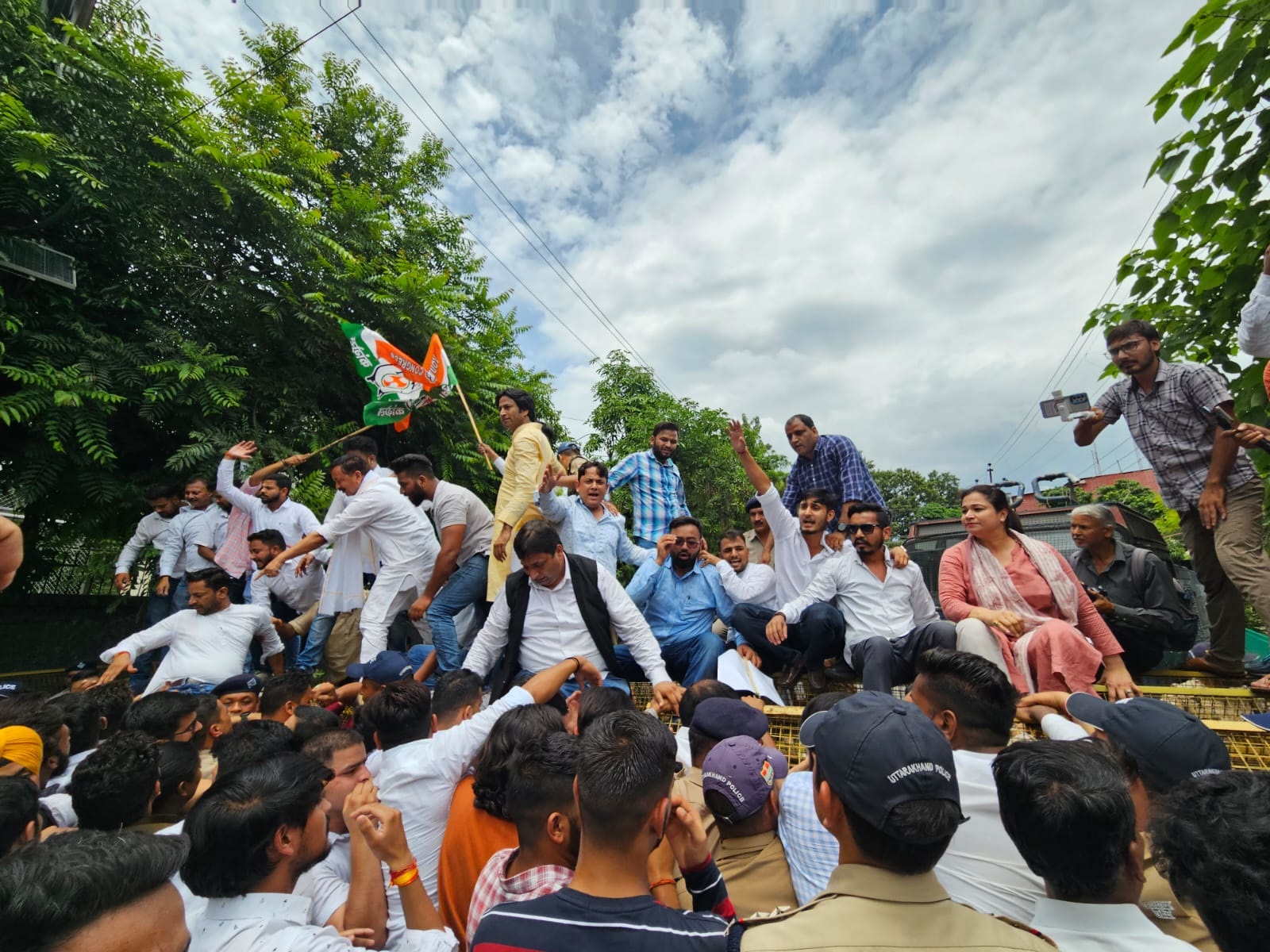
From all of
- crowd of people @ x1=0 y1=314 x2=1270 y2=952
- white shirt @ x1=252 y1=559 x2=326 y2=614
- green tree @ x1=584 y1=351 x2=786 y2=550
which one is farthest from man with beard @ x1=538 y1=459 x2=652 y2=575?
green tree @ x1=584 y1=351 x2=786 y2=550

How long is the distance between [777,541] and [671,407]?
12.8 metres

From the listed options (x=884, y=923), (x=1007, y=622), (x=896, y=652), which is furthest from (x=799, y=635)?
(x=884, y=923)

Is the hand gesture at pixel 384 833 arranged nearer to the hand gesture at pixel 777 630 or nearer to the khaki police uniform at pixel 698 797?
the khaki police uniform at pixel 698 797

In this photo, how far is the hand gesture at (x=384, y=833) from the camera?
1.89 metres

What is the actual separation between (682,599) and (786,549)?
97cm

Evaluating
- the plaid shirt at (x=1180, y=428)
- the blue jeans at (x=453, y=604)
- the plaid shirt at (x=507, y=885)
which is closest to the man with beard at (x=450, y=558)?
the blue jeans at (x=453, y=604)

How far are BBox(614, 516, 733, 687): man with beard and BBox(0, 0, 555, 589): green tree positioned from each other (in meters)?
5.07

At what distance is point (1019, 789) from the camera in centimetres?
160

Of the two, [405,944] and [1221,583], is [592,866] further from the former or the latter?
[1221,583]

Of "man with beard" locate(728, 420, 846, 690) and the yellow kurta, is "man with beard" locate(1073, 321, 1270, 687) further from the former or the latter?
the yellow kurta

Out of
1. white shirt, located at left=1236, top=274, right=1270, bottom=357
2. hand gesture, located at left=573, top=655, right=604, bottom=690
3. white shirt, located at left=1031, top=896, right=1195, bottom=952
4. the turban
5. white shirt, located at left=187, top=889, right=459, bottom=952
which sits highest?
white shirt, located at left=1236, top=274, right=1270, bottom=357

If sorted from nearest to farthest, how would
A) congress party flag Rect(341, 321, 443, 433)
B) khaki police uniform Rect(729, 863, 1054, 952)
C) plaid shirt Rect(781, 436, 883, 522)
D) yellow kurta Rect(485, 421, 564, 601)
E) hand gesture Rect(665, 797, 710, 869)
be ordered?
1. khaki police uniform Rect(729, 863, 1054, 952)
2. hand gesture Rect(665, 797, 710, 869)
3. yellow kurta Rect(485, 421, 564, 601)
4. plaid shirt Rect(781, 436, 883, 522)
5. congress party flag Rect(341, 321, 443, 433)

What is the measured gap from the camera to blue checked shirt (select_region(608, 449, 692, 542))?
20.7 ft

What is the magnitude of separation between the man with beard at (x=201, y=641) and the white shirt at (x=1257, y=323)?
700cm
